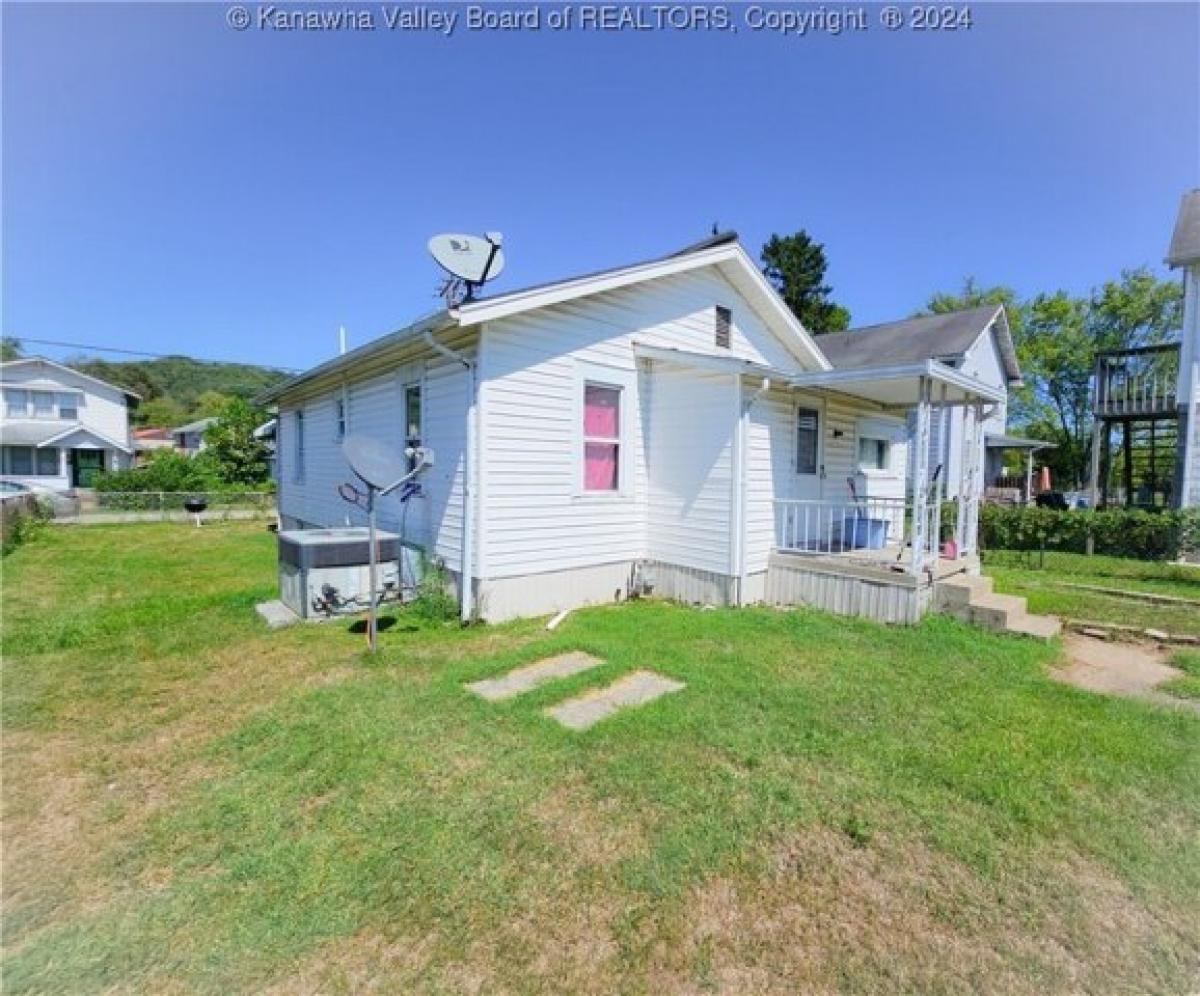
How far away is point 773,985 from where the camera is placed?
6.45ft

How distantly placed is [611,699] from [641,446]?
4145 millimetres

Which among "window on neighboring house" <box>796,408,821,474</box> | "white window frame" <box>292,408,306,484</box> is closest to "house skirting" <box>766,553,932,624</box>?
"window on neighboring house" <box>796,408,821,474</box>

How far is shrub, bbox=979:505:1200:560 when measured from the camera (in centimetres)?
1112

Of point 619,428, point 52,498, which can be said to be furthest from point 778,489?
point 52,498

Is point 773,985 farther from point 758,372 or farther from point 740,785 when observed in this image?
point 758,372

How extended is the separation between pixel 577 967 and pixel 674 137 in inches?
406

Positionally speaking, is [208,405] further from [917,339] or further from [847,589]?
[847,589]

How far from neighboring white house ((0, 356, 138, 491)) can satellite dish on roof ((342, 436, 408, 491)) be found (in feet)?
108

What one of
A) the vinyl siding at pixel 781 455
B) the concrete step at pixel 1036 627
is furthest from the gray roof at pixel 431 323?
the concrete step at pixel 1036 627

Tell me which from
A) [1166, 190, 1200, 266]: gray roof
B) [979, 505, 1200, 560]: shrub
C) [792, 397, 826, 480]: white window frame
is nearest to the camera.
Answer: [792, 397, 826, 480]: white window frame

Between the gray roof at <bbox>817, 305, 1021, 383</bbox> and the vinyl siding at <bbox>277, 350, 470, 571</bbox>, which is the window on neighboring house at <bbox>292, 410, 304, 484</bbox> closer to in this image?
the vinyl siding at <bbox>277, 350, 470, 571</bbox>

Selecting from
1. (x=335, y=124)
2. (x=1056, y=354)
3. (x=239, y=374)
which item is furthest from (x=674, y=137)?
(x=239, y=374)

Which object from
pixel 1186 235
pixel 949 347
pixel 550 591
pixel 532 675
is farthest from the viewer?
pixel 949 347

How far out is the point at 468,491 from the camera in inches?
251
